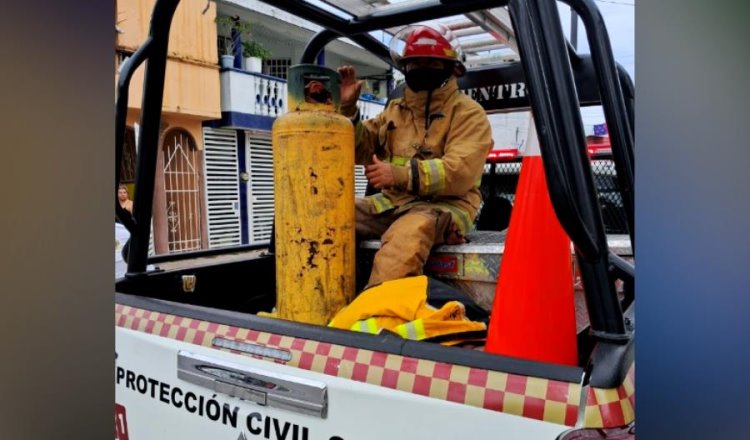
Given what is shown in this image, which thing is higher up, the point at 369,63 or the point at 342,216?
the point at 369,63

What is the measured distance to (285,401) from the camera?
4.40 ft

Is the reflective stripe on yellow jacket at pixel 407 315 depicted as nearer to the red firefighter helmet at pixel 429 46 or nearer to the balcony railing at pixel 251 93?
the red firefighter helmet at pixel 429 46

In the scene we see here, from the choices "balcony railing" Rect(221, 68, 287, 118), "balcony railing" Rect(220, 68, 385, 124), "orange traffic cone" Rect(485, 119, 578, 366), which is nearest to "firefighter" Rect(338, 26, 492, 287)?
"orange traffic cone" Rect(485, 119, 578, 366)

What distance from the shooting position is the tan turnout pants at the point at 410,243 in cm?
215

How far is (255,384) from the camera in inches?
54.7

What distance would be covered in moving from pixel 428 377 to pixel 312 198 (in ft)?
2.90

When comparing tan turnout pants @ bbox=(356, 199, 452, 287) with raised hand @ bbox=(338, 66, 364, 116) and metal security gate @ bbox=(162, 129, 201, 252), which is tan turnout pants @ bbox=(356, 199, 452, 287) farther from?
metal security gate @ bbox=(162, 129, 201, 252)

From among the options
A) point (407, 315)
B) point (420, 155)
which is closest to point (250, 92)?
point (420, 155)

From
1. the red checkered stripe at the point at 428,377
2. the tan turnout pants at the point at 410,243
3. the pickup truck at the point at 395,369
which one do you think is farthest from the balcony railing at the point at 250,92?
the red checkered stripe at the point at 428,377

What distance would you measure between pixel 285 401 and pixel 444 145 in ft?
5.01
